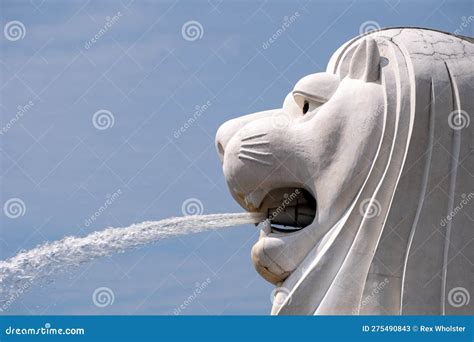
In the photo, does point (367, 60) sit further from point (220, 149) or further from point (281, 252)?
point (281, 252)

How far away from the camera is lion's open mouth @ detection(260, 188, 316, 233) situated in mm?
30953

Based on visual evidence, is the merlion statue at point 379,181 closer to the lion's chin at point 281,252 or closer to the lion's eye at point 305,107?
the lion's chin at point 281,252

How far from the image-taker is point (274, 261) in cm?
3050

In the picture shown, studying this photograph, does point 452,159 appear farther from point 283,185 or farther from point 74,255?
point 74,255

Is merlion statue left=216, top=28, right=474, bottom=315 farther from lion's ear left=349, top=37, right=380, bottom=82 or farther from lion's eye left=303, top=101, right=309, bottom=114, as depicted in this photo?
lion's eye left=303, top=101, right=309, bottom=114

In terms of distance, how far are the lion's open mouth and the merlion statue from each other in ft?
0.80

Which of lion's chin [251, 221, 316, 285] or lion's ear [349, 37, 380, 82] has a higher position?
lion's ear [349, 37, 380, 82]

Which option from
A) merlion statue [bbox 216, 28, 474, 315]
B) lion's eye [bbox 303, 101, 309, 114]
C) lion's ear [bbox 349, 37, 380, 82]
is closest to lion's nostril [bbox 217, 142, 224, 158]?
merlion statue [bbox 216, 28, 474, 315]

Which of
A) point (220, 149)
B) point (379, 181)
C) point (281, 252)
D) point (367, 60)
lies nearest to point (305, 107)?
point (367, 60)

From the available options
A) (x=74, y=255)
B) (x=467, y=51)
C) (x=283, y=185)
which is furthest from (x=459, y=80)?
(x=74, y=255)

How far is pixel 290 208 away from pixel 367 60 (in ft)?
6.72

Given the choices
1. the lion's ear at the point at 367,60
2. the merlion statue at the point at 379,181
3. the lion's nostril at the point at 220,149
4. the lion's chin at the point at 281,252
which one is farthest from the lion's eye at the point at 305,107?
the lion's chin at the point at 281,252

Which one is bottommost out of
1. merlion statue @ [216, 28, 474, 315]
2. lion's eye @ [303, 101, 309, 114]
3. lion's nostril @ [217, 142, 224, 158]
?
merlion statue @ [216, 28, 474, 315]

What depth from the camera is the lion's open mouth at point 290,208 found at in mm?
30953
